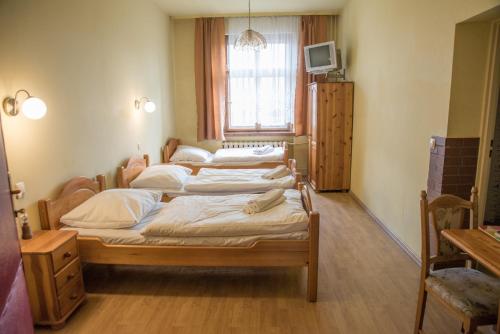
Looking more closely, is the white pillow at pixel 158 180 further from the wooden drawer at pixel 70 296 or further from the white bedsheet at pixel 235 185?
the wooden drawer at pixel 70 296

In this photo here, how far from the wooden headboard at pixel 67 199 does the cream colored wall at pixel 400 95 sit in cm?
288

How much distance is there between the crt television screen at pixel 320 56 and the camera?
200 inches

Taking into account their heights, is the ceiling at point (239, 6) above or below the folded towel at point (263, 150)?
above

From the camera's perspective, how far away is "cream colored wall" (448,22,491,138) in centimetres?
236

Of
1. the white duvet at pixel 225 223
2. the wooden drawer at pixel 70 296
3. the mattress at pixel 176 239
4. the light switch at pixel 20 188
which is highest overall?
the light switch at pixel 20 188

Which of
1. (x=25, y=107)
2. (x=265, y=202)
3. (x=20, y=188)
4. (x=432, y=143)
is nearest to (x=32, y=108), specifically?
(x=25, y=107)

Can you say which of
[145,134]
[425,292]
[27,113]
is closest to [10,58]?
[27,113]

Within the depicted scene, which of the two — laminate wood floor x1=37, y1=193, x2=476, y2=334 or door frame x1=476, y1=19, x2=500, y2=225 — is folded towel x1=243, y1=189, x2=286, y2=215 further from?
door frame x1=476, y1=19, x2=500, y2=225

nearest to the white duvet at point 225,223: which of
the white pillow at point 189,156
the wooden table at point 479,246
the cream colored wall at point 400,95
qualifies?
the wooden table at point 479,246

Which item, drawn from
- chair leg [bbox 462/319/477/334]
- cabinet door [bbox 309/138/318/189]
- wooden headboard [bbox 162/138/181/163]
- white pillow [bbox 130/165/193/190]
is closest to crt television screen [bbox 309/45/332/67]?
cabinet door [bbox 309/138/318/189]

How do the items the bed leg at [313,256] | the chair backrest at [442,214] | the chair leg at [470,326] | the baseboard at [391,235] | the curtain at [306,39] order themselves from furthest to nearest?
the curtain at [306,39] → the baseboard at [391,235] → the bed leg at [313,256] → the chair backrest at [442,214] → the chair leg at [470,326]

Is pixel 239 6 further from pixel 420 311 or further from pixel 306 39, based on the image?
pixel 420 311

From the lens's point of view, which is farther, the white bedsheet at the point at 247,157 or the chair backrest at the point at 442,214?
the white bedsheet at the point at 247,157

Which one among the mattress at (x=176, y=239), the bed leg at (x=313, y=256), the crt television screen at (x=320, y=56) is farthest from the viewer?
the crt television screen at (x=320, y=56)
